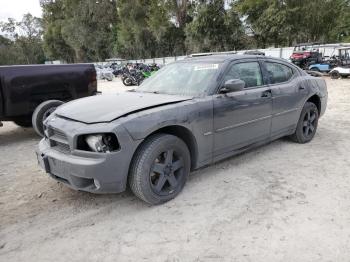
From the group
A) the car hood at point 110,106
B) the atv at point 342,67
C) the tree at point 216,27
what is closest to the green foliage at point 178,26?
the tree at point 216,27

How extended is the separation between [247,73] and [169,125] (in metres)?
1.69

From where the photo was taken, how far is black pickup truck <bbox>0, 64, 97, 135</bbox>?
611 centimetres

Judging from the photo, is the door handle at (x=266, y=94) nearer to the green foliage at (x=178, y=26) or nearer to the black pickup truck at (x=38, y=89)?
the black pickup truck at (x=38, y=89)

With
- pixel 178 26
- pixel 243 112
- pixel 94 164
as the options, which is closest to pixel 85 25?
pixel 178 26

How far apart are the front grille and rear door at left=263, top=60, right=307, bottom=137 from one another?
2.97m

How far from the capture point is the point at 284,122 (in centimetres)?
515

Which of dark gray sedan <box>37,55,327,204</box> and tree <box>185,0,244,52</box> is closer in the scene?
A: dark gray sedan <box>37,55,327,204</box>

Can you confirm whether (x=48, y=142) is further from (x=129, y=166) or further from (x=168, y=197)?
(x=168, y=197)

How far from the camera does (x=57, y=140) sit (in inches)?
139

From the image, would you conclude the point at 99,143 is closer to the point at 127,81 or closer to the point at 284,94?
the point at 284,94

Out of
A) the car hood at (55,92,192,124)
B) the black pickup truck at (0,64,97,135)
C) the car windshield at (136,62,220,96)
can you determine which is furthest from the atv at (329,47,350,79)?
the car hood at (55,92,192,124)

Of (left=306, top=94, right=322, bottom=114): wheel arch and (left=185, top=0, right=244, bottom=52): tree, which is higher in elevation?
(left=185, top=0, right=244, bottom=52): tree

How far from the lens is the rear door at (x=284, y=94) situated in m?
4.93

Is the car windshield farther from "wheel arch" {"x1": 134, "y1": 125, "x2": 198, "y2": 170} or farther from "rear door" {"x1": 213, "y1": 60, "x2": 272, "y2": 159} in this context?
"wheel arch" {"x1": 134, "y1": 125, "x2": 198, "y2": 170}
